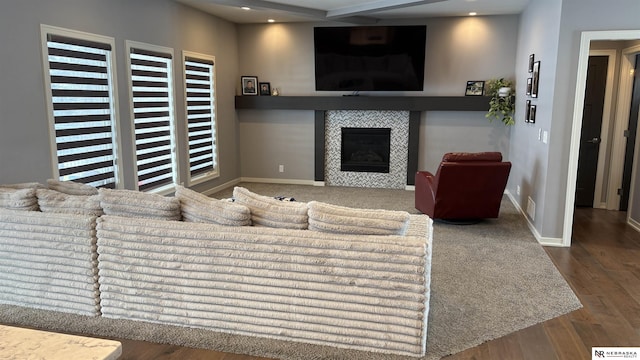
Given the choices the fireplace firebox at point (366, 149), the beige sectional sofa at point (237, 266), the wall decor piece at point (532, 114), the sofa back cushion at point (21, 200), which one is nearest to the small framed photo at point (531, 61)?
the wall decor piece at point (532, 114)

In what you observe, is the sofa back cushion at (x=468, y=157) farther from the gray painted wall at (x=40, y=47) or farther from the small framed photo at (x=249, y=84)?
the small framed photo at (x=249, y=84)

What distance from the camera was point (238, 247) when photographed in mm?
2736

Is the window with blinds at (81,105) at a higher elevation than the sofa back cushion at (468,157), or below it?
higher

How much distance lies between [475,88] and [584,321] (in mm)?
4915

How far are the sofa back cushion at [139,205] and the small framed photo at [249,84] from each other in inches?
207

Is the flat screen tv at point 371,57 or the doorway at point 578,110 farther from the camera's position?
the flat screen tv at point 371,57

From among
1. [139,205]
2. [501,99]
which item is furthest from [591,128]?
[139,205]

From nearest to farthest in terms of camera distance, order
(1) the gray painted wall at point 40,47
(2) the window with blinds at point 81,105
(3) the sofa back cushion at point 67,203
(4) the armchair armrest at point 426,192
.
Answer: (3) the sofa back cushion at point 67,203, (1) the gray painted wall at point 40,47, (2) the window with blinds at point 81,105, (4) the armchair armrest at point 426,192

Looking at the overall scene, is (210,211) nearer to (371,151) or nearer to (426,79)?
(371,151)

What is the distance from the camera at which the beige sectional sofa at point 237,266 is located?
260cm

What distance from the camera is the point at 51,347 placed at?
1.46m

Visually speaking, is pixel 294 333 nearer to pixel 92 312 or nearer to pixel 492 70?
pixel 92 312

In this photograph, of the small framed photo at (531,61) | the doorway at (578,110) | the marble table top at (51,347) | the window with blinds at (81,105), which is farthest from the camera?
the small framed photo at (531,61)

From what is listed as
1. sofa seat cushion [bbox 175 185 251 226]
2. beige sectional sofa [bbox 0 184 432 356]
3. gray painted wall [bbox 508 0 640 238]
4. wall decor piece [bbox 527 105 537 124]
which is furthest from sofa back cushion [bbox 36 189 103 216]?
→ wall decor piece [bbox 527 105 537 124]
